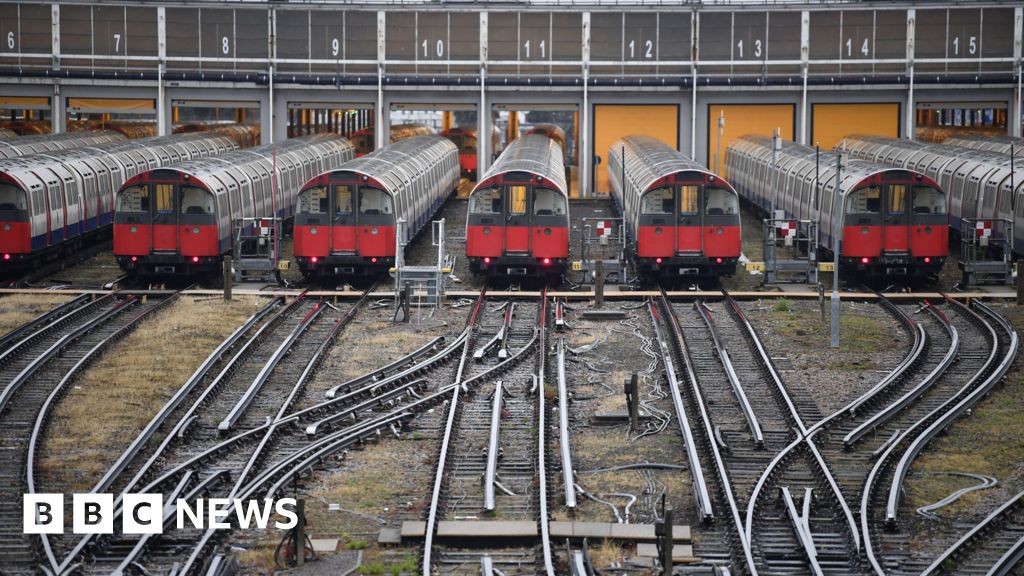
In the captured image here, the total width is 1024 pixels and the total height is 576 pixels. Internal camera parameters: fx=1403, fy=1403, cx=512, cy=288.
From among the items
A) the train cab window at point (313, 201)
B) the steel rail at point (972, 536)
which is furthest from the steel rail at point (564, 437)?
the train cab window at point (313, 201)

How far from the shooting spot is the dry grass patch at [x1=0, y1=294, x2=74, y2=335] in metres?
28.6

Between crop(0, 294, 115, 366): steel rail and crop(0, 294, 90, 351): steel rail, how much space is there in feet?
0.44

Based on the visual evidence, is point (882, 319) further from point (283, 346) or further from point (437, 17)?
point (437, 17)

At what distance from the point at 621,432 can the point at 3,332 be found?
44.6 ft

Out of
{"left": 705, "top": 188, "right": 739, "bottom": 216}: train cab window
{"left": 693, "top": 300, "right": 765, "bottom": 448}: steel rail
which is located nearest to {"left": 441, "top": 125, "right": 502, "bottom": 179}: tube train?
{"left": 705, "top": 188, "right": 739, "bottom": 216}: train cab window

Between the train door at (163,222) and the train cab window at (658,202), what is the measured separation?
434 inches

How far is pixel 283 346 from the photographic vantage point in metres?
26.0

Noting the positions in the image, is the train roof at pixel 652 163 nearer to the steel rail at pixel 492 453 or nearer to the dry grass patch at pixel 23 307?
the steel rail at pixel 492 453

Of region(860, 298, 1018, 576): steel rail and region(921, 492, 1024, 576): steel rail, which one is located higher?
region(860, 298, 1018, 576): steel rail

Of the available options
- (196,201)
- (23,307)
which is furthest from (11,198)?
(196,201)

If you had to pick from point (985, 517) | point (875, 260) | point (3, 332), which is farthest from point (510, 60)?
point (985, 517)

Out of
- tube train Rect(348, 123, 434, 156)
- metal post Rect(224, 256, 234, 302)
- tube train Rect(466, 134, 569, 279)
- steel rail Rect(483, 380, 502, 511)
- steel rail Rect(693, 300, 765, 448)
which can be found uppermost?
tube train Rect(348, 123, 434, 156)

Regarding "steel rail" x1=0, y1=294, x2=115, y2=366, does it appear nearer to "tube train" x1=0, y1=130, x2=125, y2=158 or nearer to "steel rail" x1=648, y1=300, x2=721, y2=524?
"tube train" x1=0, y1=130, x2=125, y2=158

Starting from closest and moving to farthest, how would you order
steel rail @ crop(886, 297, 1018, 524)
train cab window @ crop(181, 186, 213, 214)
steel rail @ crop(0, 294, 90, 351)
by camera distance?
steel rail @ crop(886, 297, 1018, 524) < steel rail @ crop(0, 294, 90, 351) < train cab window @ crop(181, 186, 213, 214)
